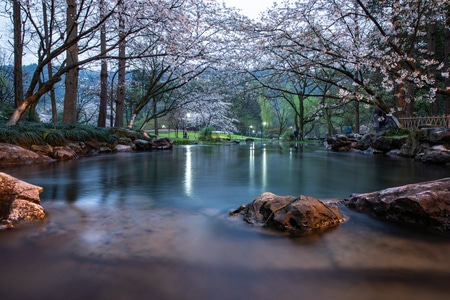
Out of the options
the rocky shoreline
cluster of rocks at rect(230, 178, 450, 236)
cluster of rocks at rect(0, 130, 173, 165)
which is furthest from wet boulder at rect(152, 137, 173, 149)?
cluster of rocks at rect(230, 178, 450, 236)

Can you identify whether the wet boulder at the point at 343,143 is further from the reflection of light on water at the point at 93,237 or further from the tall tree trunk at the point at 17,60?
the reflection of light on water at the point at 93,237

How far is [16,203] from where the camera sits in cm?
300

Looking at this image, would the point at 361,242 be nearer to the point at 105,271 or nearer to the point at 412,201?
the point at 412,201

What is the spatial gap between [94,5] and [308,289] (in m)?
9.30

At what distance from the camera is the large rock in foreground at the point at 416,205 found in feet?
9.51

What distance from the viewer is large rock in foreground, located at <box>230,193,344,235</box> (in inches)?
110

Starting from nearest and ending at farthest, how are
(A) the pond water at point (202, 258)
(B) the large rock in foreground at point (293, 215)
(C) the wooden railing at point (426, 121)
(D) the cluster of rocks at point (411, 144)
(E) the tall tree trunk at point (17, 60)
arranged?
(A) the pond water at point (202, 258) < (B) the large rock in foreground at point (293, 215) < (D) the cluster of rocks at point (411, 144) < (E) the tall tree trunk at point (17, 60) < (C) the wooden railing at point (426, 121)

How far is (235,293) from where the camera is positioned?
5.73 ft

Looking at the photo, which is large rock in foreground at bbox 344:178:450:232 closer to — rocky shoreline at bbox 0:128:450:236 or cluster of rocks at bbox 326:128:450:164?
rocky shoreline at bbox 0:128:450:236

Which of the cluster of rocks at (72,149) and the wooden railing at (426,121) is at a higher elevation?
the wooden railing at (426,121)

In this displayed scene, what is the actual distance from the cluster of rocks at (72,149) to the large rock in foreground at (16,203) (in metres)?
5.93

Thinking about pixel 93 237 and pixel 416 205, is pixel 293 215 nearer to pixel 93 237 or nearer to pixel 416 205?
pixel 416 205

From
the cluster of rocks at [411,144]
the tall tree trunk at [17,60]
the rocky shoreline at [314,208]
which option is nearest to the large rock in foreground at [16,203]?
the rocky shoreline at [314,208]

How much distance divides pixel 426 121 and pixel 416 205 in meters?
14.0
